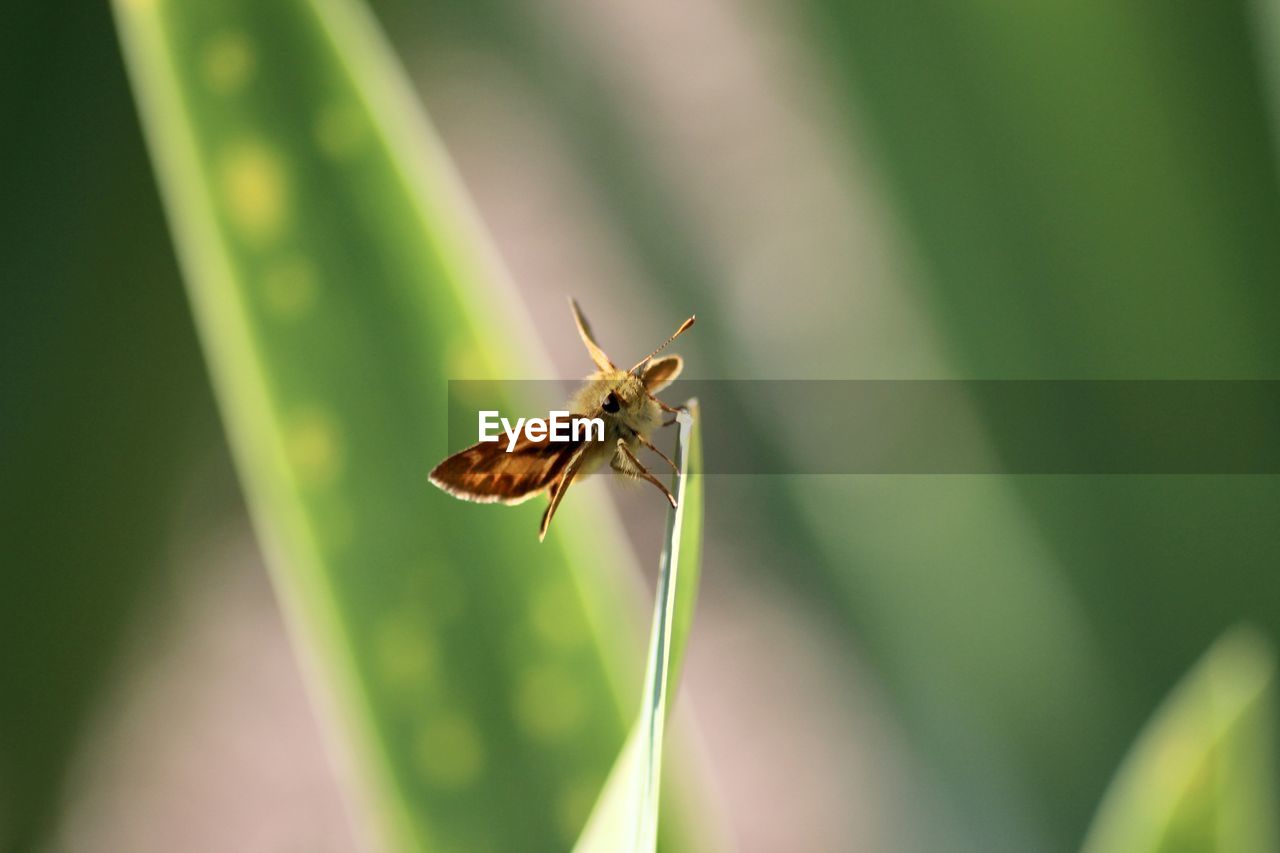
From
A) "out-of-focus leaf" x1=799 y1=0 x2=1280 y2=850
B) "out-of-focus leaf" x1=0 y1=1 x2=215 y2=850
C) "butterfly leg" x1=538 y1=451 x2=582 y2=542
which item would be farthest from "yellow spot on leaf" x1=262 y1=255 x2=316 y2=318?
"out-of-focus leaf" x1=0 y1=1 x2=215 y2=850

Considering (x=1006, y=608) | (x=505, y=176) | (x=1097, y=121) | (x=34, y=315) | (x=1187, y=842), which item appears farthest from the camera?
(x=505, y=176)

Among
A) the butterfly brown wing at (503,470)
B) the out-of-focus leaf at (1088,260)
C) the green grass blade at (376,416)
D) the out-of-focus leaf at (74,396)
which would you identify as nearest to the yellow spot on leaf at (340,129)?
the green grass blade at (376,416)

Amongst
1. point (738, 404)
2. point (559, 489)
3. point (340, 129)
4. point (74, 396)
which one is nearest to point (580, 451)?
point (559, 489)

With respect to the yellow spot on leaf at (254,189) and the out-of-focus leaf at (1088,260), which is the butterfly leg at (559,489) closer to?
the yellow spot on leaf at (254,189)

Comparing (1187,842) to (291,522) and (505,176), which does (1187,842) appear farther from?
(505,176)

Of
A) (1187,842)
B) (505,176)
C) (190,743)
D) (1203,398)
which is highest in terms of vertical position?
(505,176)

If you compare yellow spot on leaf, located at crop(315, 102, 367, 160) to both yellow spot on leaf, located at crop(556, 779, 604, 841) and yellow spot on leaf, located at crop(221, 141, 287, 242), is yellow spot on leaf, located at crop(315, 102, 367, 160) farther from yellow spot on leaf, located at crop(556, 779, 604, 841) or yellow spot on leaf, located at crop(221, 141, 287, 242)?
yellow spot on leaf, located at crop(556, 779, 604, 841)

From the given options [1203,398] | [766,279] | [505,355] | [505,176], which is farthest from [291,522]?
[505,176]
